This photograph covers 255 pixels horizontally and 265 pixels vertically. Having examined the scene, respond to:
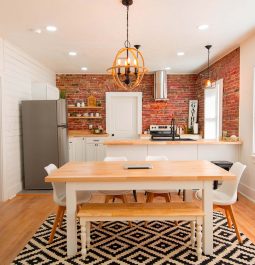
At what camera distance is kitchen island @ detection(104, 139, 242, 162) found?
4543 millimetres

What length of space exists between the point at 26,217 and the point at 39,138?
1809 mm

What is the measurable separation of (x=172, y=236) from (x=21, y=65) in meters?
4.13

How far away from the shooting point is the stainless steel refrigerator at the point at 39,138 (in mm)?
4961

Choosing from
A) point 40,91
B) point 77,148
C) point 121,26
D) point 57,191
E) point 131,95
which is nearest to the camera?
point 57,191

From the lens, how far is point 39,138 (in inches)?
197

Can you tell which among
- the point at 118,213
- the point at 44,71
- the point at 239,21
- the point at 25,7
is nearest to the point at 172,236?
the point at 118,213

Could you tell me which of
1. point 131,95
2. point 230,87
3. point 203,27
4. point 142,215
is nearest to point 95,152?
point 131,95

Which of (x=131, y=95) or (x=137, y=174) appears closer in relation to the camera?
(x=137, y=174)

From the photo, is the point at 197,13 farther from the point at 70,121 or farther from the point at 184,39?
the point at 70,121

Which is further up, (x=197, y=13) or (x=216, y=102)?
(x=197, y=13)

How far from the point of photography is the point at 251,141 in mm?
4199

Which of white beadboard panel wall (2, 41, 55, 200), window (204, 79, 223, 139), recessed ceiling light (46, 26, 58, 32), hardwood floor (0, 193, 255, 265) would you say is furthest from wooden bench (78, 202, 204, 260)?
window (204, 79, 223, 139)

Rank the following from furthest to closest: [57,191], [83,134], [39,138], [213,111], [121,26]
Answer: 1. [83,134]
2. [213,111]
3. [39,138]
4. [121,26]
5. [57,191]

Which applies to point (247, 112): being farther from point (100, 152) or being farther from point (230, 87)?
point (100, 152)
